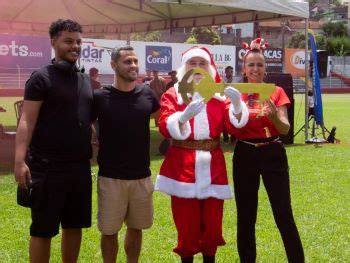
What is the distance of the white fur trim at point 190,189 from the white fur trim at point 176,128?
0.32 meters

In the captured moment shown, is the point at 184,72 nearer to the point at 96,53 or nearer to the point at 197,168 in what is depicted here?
the point at 197,168

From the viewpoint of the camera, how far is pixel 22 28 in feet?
53.8

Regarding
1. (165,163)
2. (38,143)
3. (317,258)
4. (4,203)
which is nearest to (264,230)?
(317,258)

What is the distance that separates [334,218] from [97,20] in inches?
485

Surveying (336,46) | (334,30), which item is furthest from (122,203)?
(334,30)

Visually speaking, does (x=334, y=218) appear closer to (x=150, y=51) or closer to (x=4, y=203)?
(x=4, y=203)

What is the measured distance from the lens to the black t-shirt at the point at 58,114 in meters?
3.11

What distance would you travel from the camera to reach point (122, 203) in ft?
11.1

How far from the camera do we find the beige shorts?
11.0 ft

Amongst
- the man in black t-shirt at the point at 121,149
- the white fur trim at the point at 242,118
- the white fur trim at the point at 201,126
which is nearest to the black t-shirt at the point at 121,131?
the man in black t-shirt at the point at 121,149

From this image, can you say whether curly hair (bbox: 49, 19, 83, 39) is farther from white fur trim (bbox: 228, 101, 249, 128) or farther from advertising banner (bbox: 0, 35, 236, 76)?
advertising banner (bbox: 0, 35, 236, 76)

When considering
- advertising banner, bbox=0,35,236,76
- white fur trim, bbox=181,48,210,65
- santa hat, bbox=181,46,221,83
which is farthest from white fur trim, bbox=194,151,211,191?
advertising banner, bbox=0,35,236,76

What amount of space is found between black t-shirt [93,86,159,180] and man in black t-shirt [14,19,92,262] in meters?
0.11

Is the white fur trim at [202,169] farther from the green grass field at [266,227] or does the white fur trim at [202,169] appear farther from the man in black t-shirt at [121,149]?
the green grass field at [266,227]
